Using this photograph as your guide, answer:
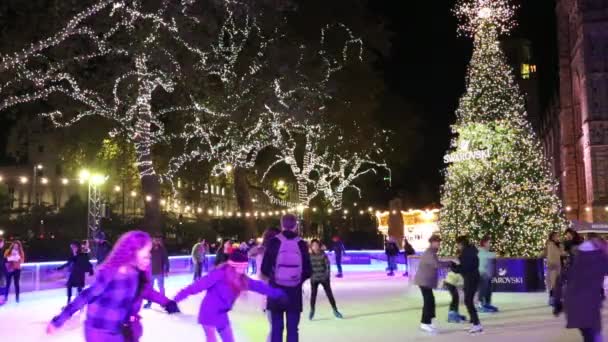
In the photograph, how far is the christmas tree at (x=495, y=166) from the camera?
19297mm

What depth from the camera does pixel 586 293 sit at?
645 centimetres

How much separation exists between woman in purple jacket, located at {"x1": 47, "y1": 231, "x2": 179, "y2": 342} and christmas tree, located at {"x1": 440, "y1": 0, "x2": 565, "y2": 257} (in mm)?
15771

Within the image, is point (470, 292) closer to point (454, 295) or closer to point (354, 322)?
point (454, 295)

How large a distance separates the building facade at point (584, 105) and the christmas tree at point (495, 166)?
2988cm

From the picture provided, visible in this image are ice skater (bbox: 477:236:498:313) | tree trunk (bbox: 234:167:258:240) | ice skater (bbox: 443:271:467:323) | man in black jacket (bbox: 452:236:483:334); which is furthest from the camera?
tree trunk (bbox: 234:167:258:240)

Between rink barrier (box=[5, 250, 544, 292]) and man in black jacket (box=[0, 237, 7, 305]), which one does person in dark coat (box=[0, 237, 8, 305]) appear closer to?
man in black jacket (box=[0, 237, 7, 305])

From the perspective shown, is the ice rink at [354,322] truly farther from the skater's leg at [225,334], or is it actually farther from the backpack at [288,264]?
the skater's leg at [225,334]

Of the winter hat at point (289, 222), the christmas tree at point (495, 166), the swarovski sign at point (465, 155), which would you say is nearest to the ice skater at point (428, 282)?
the winter hat at point (289, 222)

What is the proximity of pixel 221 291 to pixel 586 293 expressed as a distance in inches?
135

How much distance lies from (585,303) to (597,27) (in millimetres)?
48286

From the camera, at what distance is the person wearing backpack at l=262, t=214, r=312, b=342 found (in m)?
7.27

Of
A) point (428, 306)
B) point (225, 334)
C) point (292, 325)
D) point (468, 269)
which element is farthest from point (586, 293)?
point (468, 269)

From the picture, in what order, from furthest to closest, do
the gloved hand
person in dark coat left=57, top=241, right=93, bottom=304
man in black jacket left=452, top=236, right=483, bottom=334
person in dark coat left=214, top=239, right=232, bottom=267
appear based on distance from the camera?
person in dark coat left=57, top=241, right=93, bottom=304, man in black jacket left=452, top=236, right=483, bottom=334, person in dark coat left=214, top=239, right=232, bottom=267, the gloved hand

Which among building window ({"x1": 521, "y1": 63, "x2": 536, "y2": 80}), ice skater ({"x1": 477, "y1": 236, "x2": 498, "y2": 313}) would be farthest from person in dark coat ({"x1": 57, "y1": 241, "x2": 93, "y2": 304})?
building window ({"x1": 521, "y1": 63, "x2": 536, "y2": 80})
